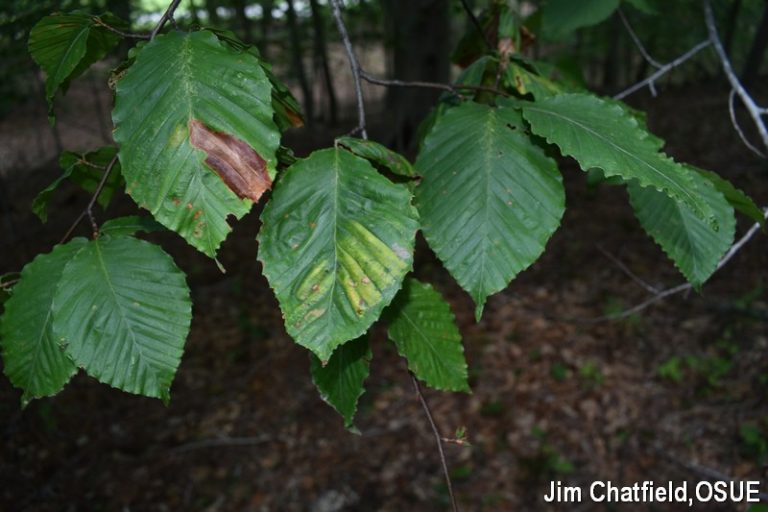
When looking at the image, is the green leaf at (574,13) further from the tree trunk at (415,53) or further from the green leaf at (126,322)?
the tree trunk at (415,53)

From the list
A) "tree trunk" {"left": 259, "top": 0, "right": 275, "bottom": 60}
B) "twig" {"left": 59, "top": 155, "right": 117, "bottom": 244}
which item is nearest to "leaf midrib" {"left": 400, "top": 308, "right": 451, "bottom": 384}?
"twig" {"left": 59, "top": 155, "right": 117, "bottom": 244}

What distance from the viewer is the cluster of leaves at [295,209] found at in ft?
2.64

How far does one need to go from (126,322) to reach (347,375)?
0.41 meters

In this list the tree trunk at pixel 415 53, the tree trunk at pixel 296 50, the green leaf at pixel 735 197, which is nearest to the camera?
the green leaf at pixel 735 197

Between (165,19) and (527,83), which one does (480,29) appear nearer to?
(527,83)

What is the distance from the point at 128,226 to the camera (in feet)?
3.43

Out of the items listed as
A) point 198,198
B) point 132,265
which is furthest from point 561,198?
point 132,265

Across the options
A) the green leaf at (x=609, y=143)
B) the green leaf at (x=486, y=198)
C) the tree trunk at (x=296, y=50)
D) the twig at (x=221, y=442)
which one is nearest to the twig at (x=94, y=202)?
the green leaf at (x=486, y=198)

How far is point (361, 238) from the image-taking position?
849 mm

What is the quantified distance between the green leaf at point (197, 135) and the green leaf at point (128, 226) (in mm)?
257

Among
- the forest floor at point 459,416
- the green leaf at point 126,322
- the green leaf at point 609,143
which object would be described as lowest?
the forest floor at point 459,416

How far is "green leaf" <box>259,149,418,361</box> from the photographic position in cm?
83

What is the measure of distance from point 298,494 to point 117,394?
5.79ft

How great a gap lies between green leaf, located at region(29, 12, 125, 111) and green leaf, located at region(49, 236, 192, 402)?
12.7 inches
